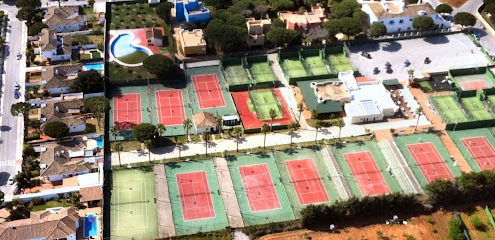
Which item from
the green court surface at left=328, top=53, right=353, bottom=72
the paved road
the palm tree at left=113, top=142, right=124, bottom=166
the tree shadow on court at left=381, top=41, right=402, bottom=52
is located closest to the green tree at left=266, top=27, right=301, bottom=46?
the green court surface at left=328, top=53, right=353, bottom=72

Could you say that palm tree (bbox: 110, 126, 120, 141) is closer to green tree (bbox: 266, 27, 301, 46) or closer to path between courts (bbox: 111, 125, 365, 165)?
path between courts (bbox: 111, 125, 365, 165)

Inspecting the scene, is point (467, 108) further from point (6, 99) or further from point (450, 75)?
point (6, 99)

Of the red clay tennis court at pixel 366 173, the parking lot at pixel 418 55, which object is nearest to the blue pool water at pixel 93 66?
the parking lot at pixel 418 55

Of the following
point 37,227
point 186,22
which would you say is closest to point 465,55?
point 186,22

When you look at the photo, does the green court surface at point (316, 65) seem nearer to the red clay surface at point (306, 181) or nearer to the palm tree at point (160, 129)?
the red clay surface at point (306, 181)

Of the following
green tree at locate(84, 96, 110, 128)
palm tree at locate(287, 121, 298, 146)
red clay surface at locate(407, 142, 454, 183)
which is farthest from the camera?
palm tree at locate(287, 121, 298, 146)

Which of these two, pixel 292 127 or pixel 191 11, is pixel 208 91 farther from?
pixel 191 11
